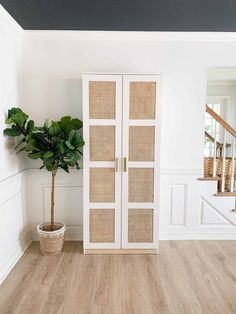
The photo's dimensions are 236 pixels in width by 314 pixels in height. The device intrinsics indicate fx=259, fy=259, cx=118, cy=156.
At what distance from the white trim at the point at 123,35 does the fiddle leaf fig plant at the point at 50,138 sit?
104cm

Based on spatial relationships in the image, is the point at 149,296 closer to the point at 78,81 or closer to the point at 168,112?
the point at 168,112

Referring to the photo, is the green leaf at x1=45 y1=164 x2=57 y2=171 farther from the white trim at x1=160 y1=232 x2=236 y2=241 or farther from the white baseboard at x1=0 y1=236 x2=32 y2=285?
the white trim at x1=160 y1=232 x2=236 y2=241

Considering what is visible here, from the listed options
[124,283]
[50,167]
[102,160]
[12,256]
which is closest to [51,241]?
[12,256]

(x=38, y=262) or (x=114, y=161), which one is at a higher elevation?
(x=114, y=161)

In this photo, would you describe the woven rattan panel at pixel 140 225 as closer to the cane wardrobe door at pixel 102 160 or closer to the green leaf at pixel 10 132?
the cane wardrobe door at pixel 102 160

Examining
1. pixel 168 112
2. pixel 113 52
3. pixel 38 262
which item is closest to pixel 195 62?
pixel 168 112

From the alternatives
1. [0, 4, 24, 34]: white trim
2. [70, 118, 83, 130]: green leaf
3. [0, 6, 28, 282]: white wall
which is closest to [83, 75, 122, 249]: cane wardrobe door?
[70, 118, 83, 130]: green leaf

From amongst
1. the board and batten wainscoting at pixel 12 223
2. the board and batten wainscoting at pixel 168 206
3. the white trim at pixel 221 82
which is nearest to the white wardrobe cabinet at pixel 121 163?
the board and batten wainscoting at pixel 168 206

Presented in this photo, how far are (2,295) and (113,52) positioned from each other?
9.20 ft

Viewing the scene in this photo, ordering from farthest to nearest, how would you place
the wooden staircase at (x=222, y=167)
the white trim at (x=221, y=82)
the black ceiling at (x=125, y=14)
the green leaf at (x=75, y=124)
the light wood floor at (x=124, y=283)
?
the white trim at (x=221, y=82) < the wooden staircase at (x=222, y=167) < the green leaf at (x=75, y=124) < the black ceiling at (x=125, y=14) < the light wood floor at (x=124, y=283)

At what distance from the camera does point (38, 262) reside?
9.22 feet

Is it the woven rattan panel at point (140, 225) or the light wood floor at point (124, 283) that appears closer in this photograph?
the light wood floor at point (124, 283)

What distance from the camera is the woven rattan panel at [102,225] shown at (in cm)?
294

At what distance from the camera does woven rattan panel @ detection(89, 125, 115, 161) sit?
9.32 feet
